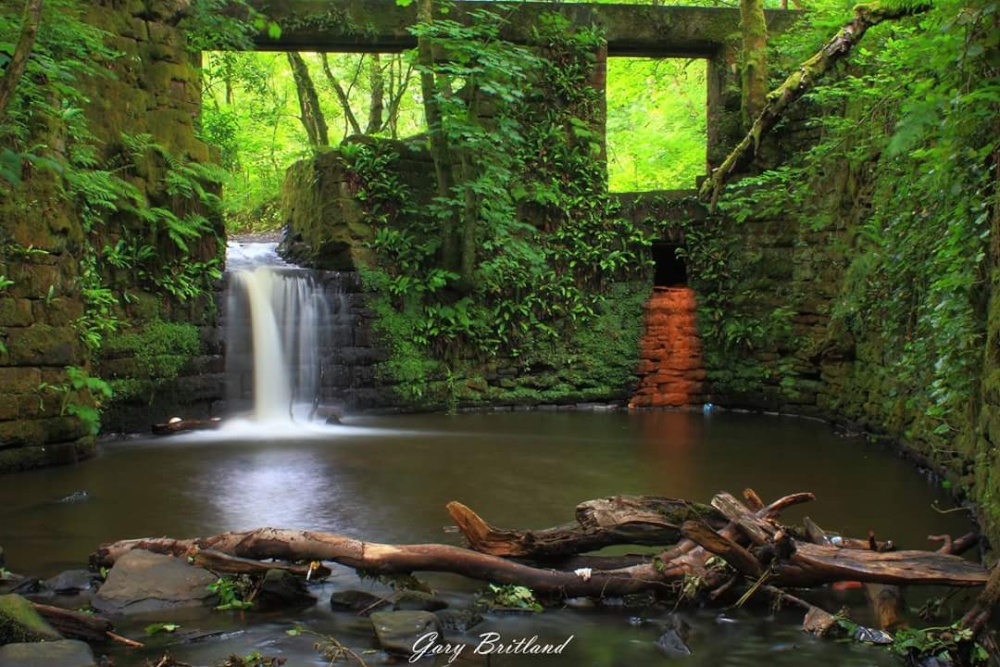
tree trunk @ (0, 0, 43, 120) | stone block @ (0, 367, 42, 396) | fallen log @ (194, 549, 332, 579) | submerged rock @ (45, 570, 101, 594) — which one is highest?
tree trunk @ (0, 0, 43, 120)

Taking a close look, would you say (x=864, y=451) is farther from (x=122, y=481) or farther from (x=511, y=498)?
(x=122, y=481)

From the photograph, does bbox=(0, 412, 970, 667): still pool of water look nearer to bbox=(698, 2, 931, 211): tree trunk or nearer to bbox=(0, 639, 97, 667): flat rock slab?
bbox=(0, 639, 97, 667): flat rock slab

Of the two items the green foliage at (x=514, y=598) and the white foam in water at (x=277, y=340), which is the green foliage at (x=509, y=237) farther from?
the green foliage at (x=514, y=598)

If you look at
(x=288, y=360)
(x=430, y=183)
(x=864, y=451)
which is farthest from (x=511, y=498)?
(x=430, y=183)

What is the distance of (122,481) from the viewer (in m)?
7.24

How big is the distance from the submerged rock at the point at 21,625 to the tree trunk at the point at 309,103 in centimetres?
1521

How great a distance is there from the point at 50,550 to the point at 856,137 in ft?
32.1

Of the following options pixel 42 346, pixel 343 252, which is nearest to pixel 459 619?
pixel 42 346

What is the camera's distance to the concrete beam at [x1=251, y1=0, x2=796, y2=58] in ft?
42.6

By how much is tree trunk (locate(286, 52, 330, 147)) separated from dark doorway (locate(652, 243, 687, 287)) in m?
7.72

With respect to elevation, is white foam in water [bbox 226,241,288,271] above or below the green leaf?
above

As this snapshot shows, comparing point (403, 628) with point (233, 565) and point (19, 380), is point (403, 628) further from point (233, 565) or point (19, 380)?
point (19, 380)

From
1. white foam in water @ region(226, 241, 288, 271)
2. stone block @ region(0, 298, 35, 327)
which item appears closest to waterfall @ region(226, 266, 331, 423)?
white foam in water @ region(226, 241, 288, 271)

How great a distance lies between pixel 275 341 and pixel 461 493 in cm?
585
